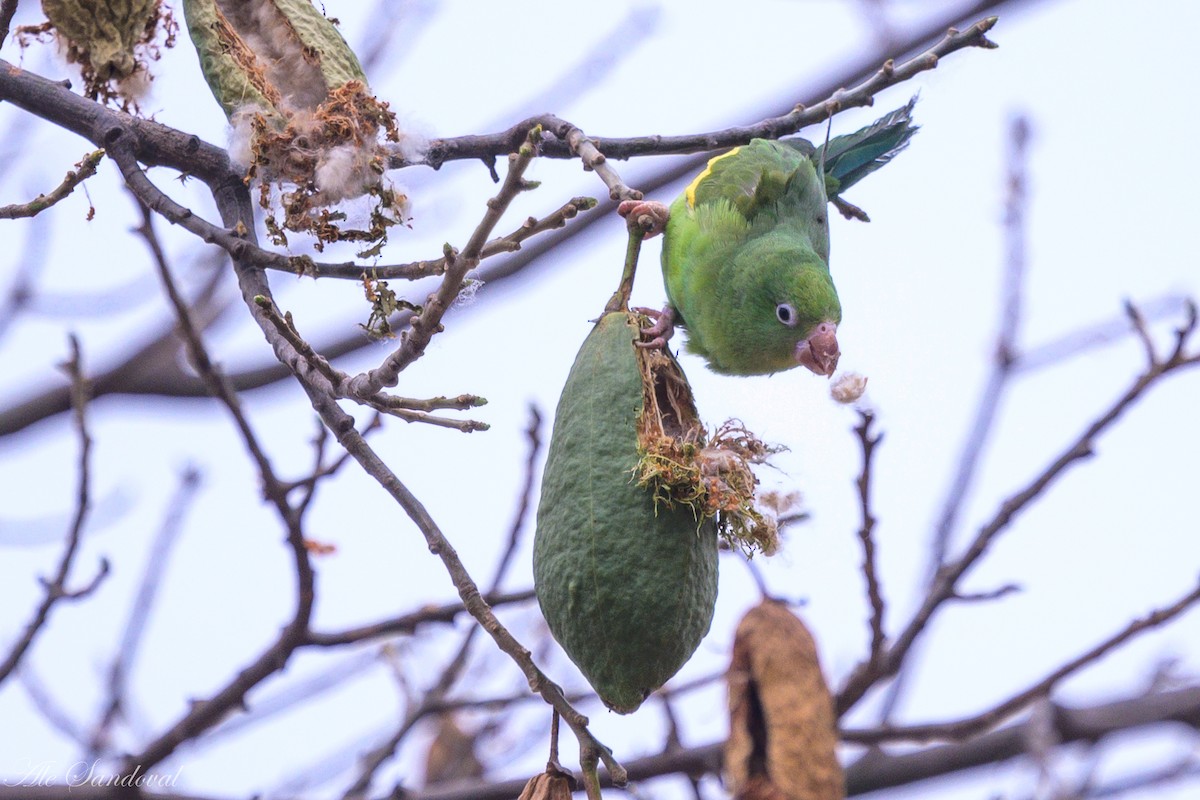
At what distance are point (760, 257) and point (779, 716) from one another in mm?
1277

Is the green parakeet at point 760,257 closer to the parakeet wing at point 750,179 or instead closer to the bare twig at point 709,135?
the parakeet wing at point 750,179

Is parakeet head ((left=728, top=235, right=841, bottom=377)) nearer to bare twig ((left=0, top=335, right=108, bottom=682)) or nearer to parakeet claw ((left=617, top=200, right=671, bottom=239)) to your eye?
parakeet claw ((left=617, top=200, right=671, bottom=239))

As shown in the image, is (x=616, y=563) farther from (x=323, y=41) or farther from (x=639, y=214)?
(x=323, y=41)

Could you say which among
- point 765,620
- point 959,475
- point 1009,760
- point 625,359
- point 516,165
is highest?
point 516,165

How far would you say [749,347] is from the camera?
308 cm

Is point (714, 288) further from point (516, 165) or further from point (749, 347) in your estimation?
point (516, 165)

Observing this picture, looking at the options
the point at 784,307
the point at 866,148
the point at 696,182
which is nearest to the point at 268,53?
the point at 696,182

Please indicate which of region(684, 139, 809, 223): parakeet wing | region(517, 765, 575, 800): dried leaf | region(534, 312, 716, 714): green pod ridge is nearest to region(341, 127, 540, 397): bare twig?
region(534, 312, 716, 714): green pod ridge

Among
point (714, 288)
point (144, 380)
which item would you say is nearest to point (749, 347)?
point (714, 288)

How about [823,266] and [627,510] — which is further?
[823,266]

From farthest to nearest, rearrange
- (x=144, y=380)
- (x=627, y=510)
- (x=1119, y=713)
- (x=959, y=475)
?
(x=144, y=380) → (x=959, y=475) → (x=1119, y=713) → (x=627, y=510)

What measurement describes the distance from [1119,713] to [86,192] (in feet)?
7.52

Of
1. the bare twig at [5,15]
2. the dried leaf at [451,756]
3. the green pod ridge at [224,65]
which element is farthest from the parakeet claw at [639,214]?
the dried leaf at [451,756]

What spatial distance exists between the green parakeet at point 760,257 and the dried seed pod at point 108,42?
136 centimetres
